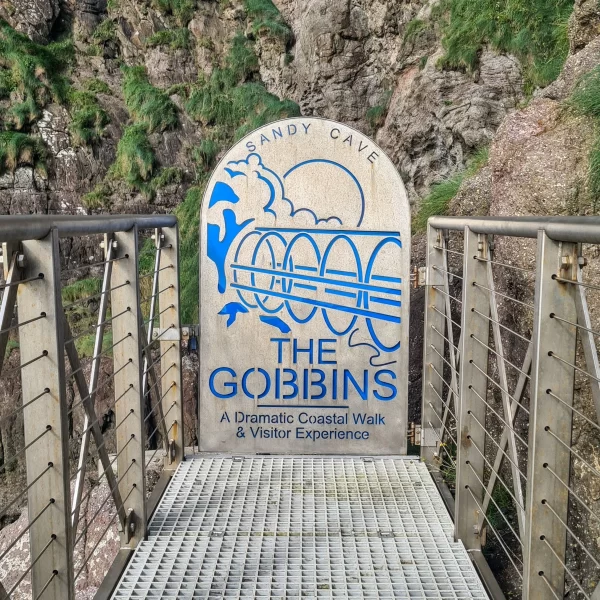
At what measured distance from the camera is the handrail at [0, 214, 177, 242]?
5.58 feet

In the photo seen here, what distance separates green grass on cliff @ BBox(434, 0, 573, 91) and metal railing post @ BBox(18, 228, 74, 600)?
7431 mm

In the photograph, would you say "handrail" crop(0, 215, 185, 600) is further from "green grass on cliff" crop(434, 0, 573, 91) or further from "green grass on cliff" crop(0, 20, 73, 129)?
"green grass on cliff" crop(0, 20, 73, 129)

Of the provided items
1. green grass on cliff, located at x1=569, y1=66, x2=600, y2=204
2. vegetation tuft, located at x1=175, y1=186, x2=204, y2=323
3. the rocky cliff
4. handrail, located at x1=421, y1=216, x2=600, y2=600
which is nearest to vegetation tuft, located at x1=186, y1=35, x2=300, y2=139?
the rocky cliff

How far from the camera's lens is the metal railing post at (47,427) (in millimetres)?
1939

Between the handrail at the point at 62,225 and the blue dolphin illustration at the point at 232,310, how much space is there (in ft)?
3.14

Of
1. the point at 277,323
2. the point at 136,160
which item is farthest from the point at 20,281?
the point at 136,160

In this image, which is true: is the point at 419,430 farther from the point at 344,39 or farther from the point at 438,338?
the point at 344,39

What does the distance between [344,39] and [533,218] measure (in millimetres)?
10532

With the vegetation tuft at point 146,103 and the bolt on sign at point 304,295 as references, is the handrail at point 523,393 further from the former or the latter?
the vegetation tuft at point 146,103

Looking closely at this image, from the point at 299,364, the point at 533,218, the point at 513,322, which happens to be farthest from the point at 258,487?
the point at 533,218

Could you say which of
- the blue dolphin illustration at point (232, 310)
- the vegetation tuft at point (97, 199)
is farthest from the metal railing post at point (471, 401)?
the vegetation tuft at point (97, 199)

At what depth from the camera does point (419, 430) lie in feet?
13.4

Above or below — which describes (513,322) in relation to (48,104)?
below

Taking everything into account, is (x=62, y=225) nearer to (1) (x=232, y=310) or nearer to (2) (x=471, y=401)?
(2) (x=471, y=401)
